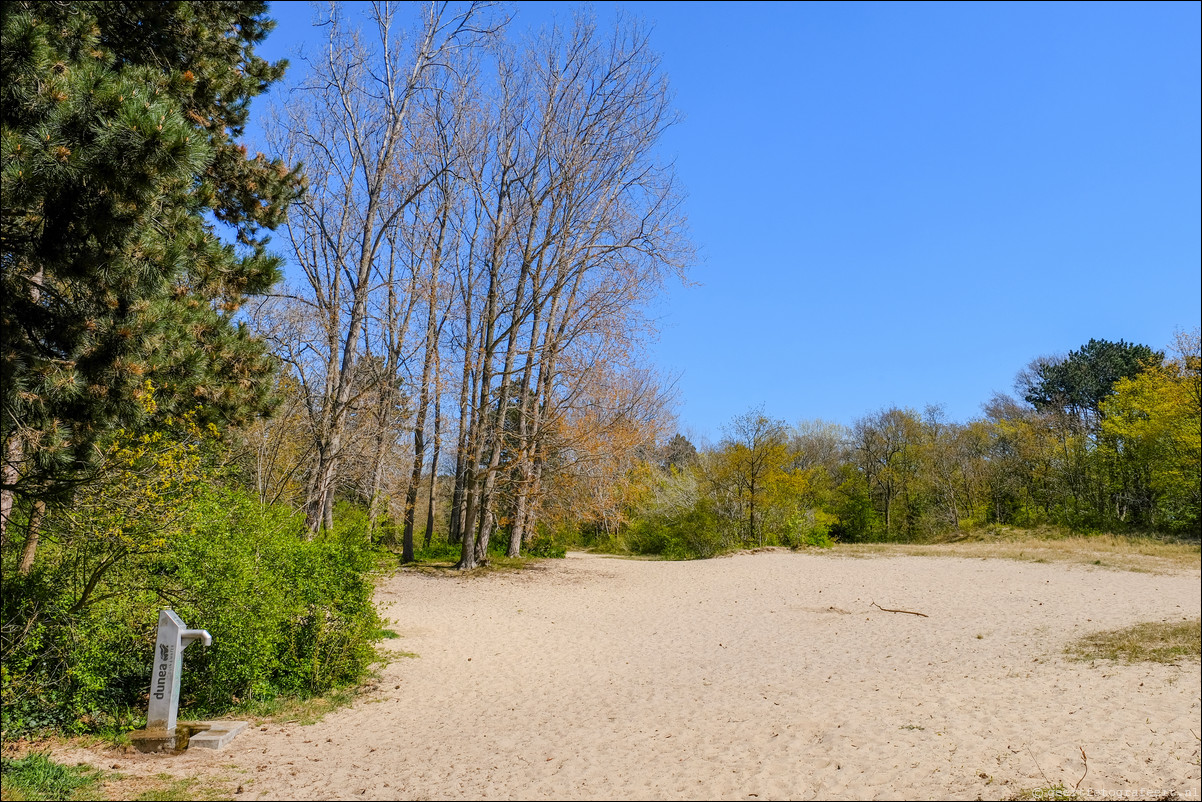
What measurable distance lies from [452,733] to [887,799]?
3.43 meters

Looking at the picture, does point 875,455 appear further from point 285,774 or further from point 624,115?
point 285,774

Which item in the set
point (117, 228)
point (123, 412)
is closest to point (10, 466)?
point (123, 412)

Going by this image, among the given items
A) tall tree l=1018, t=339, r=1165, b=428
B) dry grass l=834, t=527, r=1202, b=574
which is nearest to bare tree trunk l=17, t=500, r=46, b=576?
dry grass l=834, t=527, r=1202, b=574

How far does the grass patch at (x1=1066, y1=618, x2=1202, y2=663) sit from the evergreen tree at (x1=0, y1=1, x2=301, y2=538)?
840cm

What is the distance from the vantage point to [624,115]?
1592 centimetres

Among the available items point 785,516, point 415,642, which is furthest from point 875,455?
point 415,642

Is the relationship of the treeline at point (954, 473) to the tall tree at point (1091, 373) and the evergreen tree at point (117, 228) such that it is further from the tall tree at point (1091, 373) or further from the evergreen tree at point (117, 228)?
the evergreen tree at point (117, 228)

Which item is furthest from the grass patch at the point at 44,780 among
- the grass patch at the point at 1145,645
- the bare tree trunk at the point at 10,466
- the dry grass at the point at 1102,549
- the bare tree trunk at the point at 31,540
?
the grass patch at the point at 1145,645

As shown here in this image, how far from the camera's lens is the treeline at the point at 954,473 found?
108 inches

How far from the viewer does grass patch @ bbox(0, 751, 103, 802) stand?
3748mm

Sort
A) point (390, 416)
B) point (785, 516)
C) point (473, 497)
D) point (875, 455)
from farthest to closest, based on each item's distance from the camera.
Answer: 1. point (875, 455)
2. point (785, 516)
3. point (390, 416)
4. point (473, 497)

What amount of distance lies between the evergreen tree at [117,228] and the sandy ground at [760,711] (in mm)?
2610

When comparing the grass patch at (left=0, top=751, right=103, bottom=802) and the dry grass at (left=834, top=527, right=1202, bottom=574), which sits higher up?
the dry grass at (left=834, top=527, right=1202, bottom=574)

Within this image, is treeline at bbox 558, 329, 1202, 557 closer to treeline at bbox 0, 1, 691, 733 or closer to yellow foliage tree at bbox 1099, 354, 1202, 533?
yellow foliage tree at bbox 1099, 354, 1202, 533
